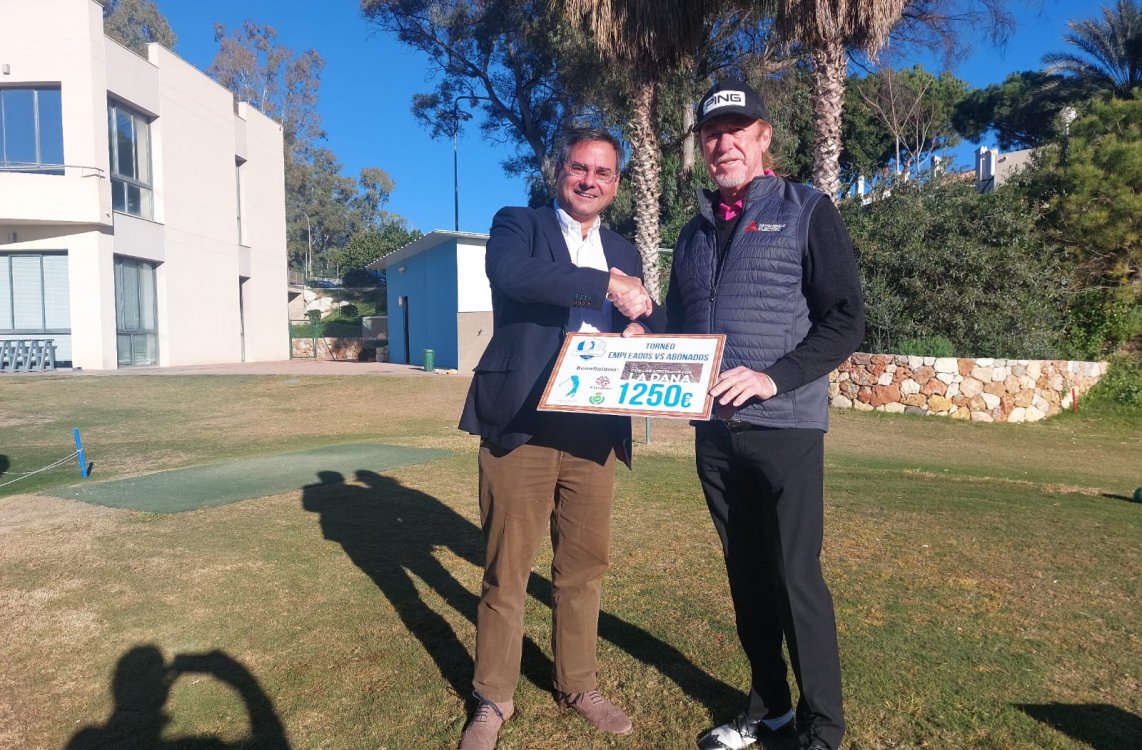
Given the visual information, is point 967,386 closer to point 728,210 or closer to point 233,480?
point 233,480

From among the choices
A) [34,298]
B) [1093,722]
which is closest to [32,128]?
[34,298]

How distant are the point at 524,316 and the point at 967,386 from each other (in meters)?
12.7

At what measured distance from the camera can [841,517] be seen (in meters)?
5.67

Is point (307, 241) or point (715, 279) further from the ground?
point (307, 241)

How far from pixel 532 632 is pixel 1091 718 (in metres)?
2.21

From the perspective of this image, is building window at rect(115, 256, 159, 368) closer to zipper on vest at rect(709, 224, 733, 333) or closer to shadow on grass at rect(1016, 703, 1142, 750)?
zipper on vest at rect(709, 224, 733, 333)

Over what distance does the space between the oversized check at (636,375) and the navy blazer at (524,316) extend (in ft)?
0.46

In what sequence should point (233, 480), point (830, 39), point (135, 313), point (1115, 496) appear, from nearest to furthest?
1. point (1115, 496)
2. point (233, 480)
3. point (830, 39)
4. point (135, 313)

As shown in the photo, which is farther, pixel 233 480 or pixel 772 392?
pixel 233 480

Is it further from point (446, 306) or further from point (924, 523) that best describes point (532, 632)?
point (446, 306)

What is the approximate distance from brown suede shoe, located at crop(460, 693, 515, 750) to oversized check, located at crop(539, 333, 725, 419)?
111 cm

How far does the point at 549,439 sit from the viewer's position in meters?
2.80

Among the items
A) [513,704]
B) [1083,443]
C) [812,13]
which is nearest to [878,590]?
[513,704]

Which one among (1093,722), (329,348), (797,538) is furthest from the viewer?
(329,348)
